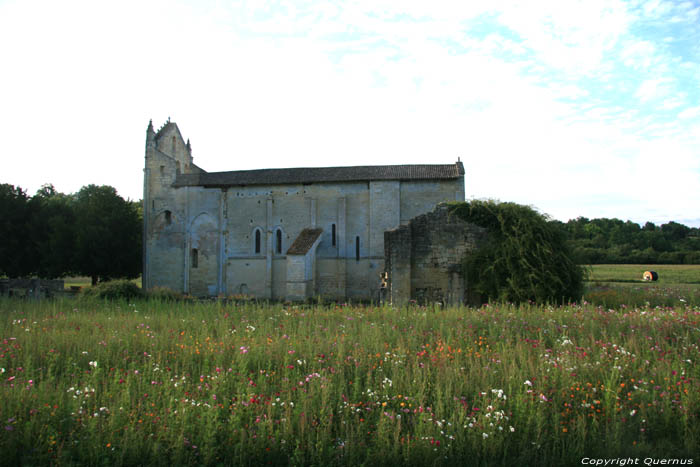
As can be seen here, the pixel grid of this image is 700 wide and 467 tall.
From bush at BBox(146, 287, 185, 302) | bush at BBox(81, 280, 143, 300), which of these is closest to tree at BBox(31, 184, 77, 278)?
bush at BBox(81, 280, 143, 300)

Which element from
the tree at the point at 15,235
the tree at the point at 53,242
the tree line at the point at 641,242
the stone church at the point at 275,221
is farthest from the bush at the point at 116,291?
the tree line at the point at 641,242

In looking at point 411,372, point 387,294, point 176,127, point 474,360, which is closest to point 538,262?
point 387,294

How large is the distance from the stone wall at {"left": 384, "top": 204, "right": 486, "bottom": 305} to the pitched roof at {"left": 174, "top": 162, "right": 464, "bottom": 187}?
41.2 feet

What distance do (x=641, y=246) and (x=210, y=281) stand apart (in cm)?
4877

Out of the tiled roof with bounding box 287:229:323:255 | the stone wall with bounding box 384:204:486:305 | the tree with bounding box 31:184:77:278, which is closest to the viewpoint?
the stone wall with bounding box 384:204:486:305

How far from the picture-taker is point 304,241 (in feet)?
89.9

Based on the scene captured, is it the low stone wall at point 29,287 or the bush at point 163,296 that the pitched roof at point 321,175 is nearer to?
the bush at point 163,296

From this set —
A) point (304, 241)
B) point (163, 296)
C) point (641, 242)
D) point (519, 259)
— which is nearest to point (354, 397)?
point (519, 259)

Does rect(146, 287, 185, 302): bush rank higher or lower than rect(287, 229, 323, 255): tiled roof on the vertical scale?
lower

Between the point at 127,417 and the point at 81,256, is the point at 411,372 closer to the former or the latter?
the point at 127,417

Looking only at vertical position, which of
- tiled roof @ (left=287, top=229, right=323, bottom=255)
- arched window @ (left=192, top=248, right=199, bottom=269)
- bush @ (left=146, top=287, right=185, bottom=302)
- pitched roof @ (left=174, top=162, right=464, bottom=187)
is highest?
pitched roof @ (left=174, top=162, right=464, bottom=187)

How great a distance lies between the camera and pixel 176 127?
33656 millimetres

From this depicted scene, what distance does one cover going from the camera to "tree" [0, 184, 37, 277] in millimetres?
31281

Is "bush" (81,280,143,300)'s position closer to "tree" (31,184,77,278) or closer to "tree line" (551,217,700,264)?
"tree" (31,184,77,278)
